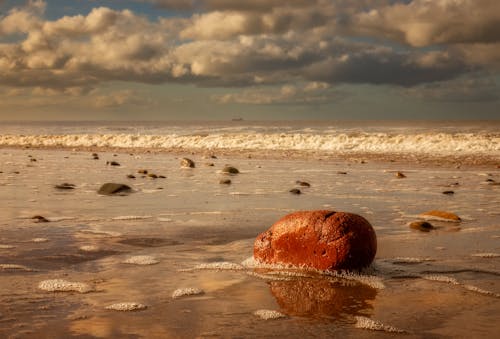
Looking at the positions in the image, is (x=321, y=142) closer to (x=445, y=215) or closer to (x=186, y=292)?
(x=445, y=215)

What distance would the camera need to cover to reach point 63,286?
3.96 m

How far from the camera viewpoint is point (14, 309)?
3.45m

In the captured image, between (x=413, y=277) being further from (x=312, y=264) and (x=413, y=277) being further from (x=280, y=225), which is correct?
(x=280, y=225)

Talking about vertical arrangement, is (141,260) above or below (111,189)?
below

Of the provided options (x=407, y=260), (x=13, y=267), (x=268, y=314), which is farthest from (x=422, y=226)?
(x=13, y=267)

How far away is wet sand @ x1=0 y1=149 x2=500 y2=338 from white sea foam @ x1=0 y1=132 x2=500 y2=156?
1362 cm

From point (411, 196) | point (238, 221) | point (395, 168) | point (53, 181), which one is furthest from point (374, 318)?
point (395, 168)

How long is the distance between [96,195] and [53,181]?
2.43 m

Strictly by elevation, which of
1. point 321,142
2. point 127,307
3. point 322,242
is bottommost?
point 127,307

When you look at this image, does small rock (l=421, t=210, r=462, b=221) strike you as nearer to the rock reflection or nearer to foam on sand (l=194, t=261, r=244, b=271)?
the rock reflection

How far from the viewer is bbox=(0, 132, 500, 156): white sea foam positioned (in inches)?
883

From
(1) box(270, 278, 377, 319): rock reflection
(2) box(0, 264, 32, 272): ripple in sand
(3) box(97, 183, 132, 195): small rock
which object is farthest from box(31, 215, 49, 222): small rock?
(1) box(270, 278, 377, 319): rock reflection

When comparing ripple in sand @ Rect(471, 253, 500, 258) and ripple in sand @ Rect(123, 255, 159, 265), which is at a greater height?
ripple in sand @ Rect(471, 253, 500, 258)

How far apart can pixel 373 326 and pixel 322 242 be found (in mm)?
1281
